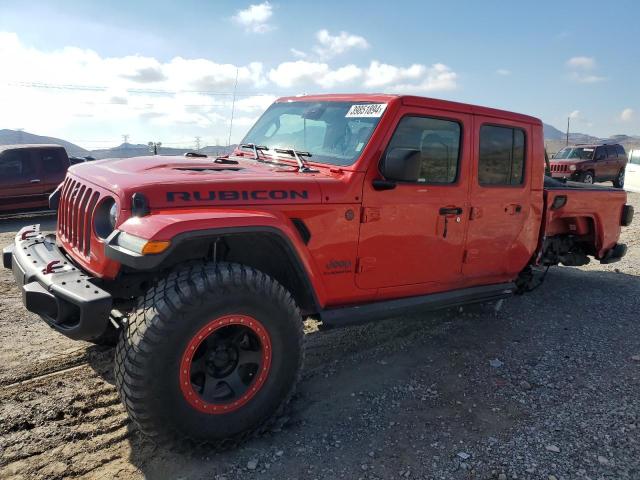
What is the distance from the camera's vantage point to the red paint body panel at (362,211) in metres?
2.80

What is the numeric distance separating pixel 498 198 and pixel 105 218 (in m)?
3.12

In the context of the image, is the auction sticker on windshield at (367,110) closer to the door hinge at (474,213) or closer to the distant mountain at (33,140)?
the door hinge at (474,213)

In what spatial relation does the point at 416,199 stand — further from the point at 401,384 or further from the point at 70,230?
the point at 70,230

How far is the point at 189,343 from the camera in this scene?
2.59 metres

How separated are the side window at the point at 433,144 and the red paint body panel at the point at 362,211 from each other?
0.06 m

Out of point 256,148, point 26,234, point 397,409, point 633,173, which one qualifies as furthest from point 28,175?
point 633,173

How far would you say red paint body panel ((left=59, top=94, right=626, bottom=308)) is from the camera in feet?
9.20

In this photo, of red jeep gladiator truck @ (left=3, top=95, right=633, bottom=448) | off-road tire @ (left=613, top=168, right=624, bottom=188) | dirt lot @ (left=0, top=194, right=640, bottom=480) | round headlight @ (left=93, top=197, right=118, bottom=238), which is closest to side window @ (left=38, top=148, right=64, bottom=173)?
dirt lot @ (left=0, top=194, right=640, bottom=480)

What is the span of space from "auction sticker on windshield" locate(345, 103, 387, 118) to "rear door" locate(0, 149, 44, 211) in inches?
378

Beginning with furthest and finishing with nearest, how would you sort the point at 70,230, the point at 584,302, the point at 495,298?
1. the point at 584,302
2. the point at 495,298
3. the point at 70,230

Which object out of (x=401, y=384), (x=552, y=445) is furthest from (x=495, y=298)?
(x=552, y=445)

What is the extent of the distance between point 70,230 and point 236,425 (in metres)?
1.76

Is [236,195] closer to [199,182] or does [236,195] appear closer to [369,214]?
[199,182]

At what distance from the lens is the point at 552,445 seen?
301 centimetres
